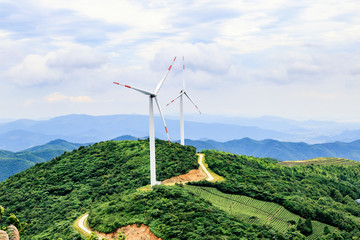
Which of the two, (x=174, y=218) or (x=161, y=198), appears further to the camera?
(x=161, y=198)

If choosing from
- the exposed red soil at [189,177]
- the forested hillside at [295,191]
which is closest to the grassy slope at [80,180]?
the exposed red soil at [189,177]

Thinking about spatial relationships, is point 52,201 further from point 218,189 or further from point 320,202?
point 320,202

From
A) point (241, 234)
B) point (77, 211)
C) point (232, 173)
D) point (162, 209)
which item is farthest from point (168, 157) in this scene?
point (241, 234)

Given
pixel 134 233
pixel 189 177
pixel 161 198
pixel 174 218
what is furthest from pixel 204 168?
pixel 134 233

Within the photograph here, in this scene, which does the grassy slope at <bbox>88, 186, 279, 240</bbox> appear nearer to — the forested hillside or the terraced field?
the terraced field

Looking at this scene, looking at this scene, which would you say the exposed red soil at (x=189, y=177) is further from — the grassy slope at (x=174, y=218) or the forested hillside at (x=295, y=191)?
the grassy slope at (x=174, y=218)

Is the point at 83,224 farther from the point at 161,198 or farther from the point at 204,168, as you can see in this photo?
the point at 204,168
